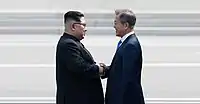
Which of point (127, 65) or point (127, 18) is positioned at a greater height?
point (127, 18)

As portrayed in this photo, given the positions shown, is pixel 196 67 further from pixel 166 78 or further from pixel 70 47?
pixel 70 47

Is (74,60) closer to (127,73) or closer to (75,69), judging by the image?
(75,69)

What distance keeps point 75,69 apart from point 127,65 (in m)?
0.37

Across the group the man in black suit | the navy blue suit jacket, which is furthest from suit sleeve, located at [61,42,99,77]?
the navy blue suit jacket

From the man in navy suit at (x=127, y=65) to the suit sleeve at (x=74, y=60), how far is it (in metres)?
0.19

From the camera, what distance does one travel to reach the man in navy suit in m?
3.06

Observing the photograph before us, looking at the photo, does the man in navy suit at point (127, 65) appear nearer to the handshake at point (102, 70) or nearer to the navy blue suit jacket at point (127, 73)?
the navy blue suit jacket at point (127, 73)

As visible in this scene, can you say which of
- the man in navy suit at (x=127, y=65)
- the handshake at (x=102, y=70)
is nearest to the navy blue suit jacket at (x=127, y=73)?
the man in navy suit at (x=127, y=65)

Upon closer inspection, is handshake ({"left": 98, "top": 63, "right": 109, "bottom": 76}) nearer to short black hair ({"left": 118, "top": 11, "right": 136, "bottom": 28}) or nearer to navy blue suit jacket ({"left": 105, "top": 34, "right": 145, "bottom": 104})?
navy blue suit jacket ({"left": 105, "top": 34, "right": 145, "bottom": 104})

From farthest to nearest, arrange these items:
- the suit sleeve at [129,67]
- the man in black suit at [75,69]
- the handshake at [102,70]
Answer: the handshake at [102,70], the man in black suit at [75,69], the suit sleeve at [129,67]

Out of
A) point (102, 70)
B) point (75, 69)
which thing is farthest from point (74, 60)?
point (102, 70)

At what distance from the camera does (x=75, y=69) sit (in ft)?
10.3

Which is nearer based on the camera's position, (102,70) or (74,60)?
(74,60)

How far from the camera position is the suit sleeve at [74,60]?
315cm
